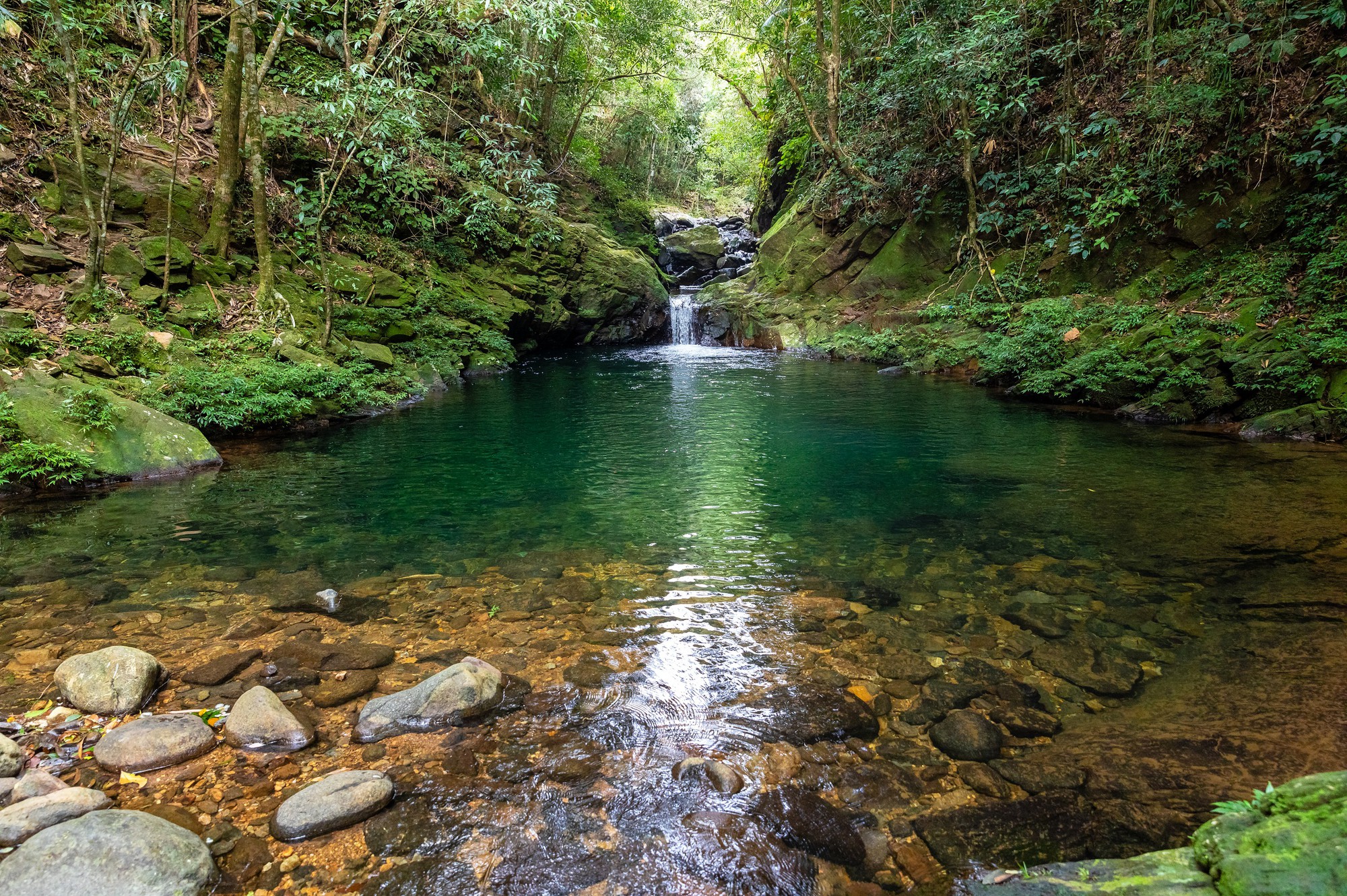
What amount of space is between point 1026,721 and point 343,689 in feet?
11.1

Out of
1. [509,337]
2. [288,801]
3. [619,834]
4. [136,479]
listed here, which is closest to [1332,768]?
[619,834]

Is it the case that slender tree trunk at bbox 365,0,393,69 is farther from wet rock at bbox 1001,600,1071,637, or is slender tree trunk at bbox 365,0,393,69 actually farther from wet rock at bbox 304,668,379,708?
wet rock at bbox 1001,600,1071,637

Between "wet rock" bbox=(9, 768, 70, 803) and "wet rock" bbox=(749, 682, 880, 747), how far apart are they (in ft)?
9.00

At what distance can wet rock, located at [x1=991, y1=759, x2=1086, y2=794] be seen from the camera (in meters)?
2.46

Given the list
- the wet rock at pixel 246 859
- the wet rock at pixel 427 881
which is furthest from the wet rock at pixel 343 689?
the wet rock at pixel 427 881

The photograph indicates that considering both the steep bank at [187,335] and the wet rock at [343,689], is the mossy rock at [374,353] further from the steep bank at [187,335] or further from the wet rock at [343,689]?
the wet rock at [343,689]

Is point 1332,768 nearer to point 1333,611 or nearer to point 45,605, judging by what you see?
point 1333,611

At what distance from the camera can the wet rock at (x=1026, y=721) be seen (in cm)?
283

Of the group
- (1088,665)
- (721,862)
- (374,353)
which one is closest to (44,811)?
(721,862)

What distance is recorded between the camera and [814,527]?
5477mm

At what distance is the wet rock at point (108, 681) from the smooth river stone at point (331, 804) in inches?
49.2

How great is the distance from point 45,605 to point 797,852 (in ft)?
15.9

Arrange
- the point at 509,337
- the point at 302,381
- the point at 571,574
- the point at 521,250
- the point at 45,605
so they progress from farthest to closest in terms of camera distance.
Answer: the point at 521,250, the point at 509,337, the point at 302,381, the point at 571,574, the point at 45,605

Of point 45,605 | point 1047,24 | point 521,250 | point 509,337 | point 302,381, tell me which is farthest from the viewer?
point 521,250
